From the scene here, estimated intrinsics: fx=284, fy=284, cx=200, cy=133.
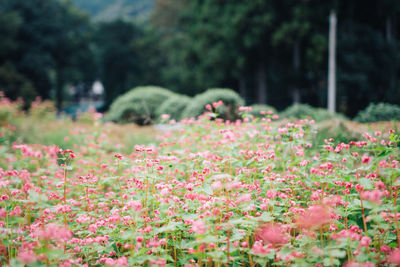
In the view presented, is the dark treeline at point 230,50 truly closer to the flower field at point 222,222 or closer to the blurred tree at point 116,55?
the blurred tree at point 116,55

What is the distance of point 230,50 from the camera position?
1856 cm

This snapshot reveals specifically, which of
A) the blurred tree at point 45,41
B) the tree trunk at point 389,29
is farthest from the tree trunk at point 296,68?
the blurred tree at point 45,41

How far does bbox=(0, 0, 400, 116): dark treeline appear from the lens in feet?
51.6

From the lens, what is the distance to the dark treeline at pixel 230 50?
51.6 ft

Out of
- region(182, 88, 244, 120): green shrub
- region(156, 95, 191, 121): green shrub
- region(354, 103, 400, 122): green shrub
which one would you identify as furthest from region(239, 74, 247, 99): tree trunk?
region(354, 103, 400, 122): green shrub

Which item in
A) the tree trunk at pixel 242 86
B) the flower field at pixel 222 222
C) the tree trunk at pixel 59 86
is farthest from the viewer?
the tree trunk at pixel 59 86

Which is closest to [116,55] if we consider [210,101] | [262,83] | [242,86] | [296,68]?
[242,86]

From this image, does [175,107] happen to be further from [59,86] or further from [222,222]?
[59,86]

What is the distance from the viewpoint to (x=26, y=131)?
7199 millimetres

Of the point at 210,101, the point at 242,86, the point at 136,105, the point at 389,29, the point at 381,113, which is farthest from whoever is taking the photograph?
the point at 242,86

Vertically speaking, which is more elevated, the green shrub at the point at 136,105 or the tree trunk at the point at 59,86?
the tree trunk at the point at 59,86

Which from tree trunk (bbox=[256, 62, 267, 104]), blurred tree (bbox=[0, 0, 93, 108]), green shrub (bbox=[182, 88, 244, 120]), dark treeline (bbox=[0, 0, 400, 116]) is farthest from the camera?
blurred tree (bbox=[0, 0, 93, 108])

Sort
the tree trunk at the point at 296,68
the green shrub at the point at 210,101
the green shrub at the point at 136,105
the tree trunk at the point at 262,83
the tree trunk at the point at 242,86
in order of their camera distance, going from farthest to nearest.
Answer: the tree trunk at the point at 242,86, the tree trunk at the point at 262,83, the tree trunk at the point at 296,68, the green shrub at the point at 136,105, the green shrub at the point at 210,101

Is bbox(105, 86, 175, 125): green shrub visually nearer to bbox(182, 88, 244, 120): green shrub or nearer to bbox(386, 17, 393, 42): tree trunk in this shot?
bbox(182, 88, 244, 120): green shrub
